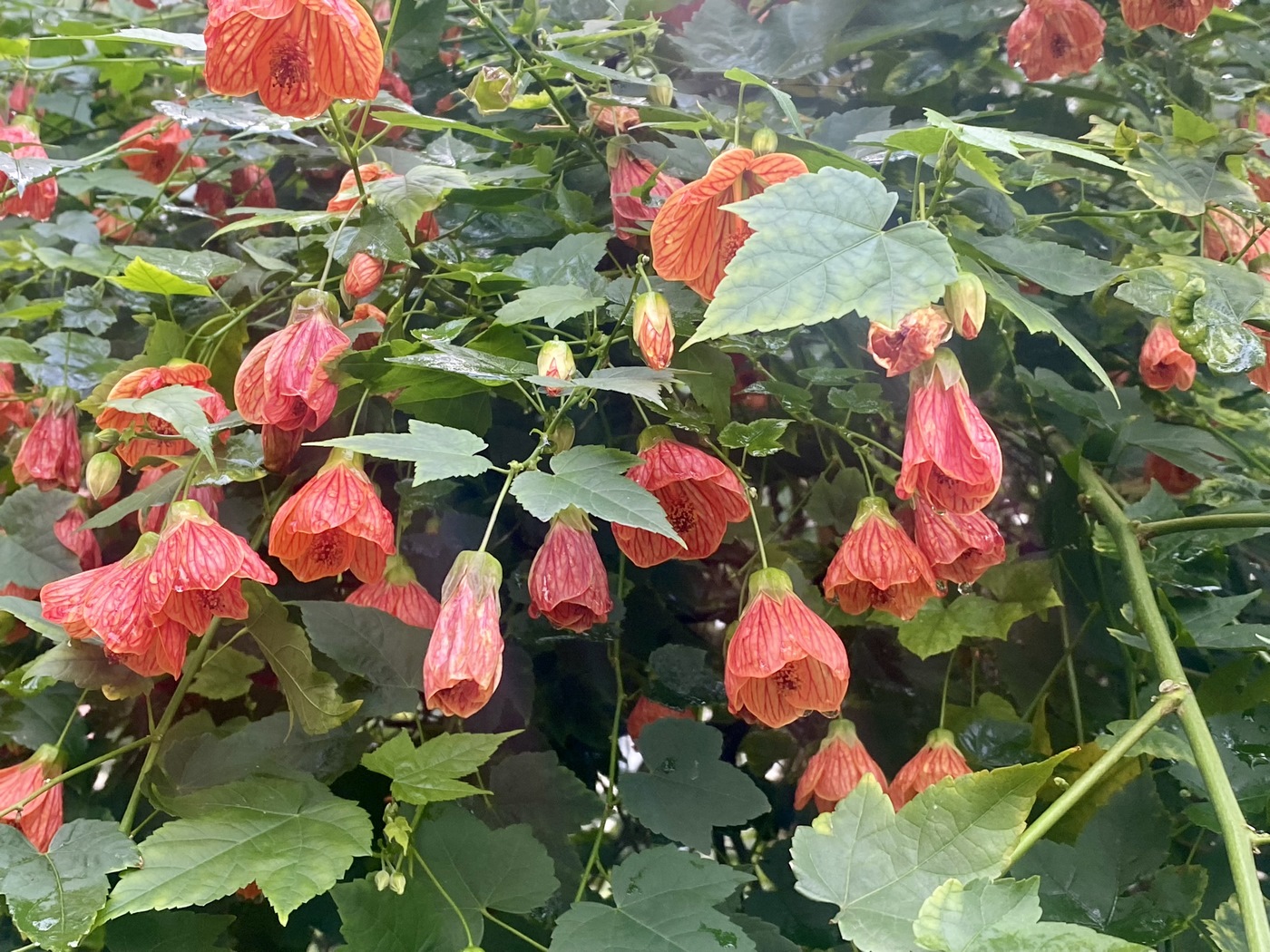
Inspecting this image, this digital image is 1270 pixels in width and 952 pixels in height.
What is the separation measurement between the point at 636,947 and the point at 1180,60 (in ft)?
2.83

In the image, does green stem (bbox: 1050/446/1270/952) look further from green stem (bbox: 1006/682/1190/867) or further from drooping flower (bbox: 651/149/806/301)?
drooping flower (bbox: 651/149/806/301)

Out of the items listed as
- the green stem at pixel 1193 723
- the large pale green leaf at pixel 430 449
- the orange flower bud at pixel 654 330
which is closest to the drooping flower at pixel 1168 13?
the green stem at pixel 1193 723

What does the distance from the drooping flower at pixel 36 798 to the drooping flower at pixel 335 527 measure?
0.69 feet

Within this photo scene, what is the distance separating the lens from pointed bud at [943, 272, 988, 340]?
43cm

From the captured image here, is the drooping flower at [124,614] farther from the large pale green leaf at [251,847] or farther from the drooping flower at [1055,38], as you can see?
the drooping flower at [1055,38]

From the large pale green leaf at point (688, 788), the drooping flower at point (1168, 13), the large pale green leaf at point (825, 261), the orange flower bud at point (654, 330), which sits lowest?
the large pale green leaf at point (688, 788)

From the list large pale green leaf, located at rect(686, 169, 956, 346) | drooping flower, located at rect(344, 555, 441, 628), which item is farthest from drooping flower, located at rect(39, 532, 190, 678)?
large pale green leaf, located at rect(686, 169, 956, 346)

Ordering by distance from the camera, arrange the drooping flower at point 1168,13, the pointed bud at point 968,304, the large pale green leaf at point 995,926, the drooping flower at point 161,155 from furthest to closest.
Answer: the drooping flower at point 161,155 < the drooping flower at point 1168,13 < the pointed bud at point 968,304 < the large pale green leaf at point 995,926

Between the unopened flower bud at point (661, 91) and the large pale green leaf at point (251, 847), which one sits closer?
the large pale green leaf at point (251, 847)

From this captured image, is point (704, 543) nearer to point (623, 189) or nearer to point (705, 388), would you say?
point (705, 388)

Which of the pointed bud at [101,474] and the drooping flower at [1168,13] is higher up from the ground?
the drooping flower at [1168,13]

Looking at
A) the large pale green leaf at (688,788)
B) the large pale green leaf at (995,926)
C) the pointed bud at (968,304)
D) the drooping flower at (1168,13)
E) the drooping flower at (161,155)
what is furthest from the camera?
the drooping flower at (161,155)

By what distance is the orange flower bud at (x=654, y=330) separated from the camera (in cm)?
46

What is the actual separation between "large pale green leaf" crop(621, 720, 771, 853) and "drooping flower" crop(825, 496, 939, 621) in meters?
0.13
